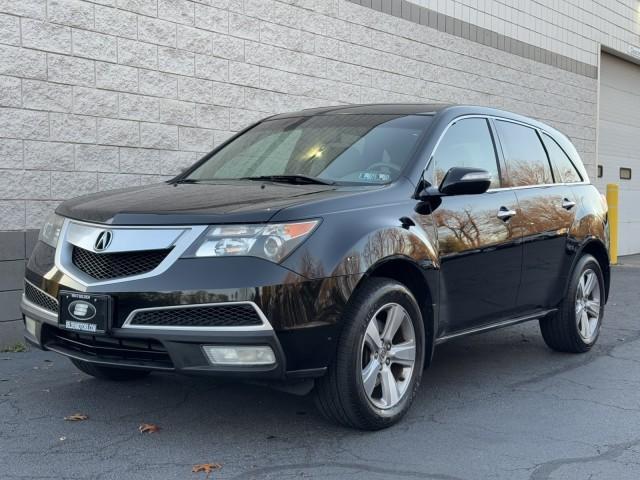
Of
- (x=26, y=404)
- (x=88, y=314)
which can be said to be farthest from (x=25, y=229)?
(x=88, y=314)

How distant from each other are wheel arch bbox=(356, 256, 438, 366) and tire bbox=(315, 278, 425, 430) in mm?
110

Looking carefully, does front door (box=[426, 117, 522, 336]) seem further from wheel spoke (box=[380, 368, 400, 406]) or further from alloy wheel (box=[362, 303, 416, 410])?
wheel spoke (box=[380, 368, 400, 406])

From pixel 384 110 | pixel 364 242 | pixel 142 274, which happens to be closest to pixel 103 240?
pixel 142 274

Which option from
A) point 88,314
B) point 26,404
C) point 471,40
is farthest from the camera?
point 471,40

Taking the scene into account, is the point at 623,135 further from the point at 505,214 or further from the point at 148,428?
the point at 148,428

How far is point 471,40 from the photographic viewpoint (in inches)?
492

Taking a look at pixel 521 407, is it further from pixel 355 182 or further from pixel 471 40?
pixel 471 40

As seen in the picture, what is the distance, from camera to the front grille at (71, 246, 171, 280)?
4109 mm

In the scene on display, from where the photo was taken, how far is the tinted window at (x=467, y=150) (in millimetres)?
5223

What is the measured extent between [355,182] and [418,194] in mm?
357

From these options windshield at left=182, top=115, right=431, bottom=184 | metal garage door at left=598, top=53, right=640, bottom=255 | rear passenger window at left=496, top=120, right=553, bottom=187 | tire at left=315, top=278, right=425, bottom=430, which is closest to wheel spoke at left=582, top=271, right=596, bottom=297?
rear passenger window at left=496, top=120, right=553, bottom=187

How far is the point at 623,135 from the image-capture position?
17.6m

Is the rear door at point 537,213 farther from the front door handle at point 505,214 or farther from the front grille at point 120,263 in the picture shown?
the front grille at point 120,263

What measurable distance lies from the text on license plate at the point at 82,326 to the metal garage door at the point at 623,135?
14088 millimetres
